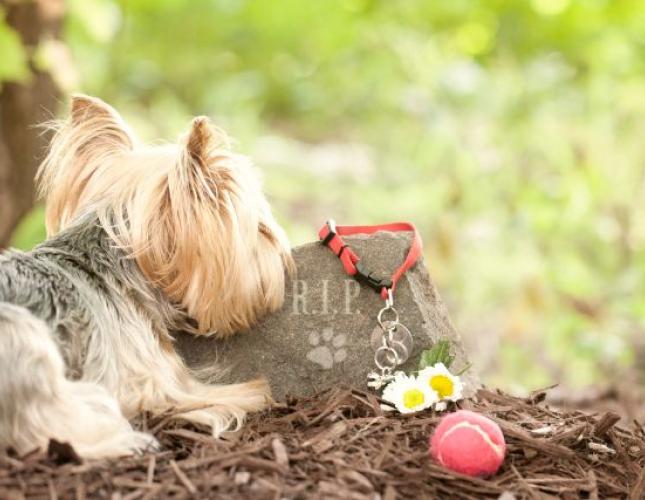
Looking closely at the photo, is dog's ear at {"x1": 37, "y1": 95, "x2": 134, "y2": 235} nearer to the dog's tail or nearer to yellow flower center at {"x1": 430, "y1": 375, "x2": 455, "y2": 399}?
the dog's tail

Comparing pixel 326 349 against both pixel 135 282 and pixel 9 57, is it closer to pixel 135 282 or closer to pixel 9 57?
pixel 135 282

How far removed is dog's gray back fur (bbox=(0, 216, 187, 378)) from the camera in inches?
118

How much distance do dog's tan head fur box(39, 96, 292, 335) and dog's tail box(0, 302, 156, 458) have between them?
0.56 metres

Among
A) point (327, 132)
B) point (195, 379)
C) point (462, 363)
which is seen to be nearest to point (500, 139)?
point (327, 132)

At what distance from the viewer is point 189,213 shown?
10.4 feet

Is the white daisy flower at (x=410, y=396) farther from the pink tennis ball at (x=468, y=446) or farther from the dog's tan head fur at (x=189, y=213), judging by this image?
the dog's tan head fur at (x=189, y=213)

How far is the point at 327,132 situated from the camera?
12109 mm

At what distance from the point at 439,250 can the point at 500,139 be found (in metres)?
1.54

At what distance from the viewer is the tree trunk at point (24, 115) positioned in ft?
21.4

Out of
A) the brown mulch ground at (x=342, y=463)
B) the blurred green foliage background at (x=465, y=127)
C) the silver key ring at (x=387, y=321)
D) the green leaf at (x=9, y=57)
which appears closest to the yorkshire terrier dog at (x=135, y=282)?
the brown mulch ground at (x=342, y=463)

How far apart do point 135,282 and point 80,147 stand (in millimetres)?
686

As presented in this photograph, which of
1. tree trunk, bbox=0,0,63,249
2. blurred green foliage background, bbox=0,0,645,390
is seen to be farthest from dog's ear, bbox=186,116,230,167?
tree trunk, bbox=0,0,63,249

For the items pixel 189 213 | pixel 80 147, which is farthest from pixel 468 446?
pixel 80 147

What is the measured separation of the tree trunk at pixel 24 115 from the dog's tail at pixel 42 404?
3992 mm
